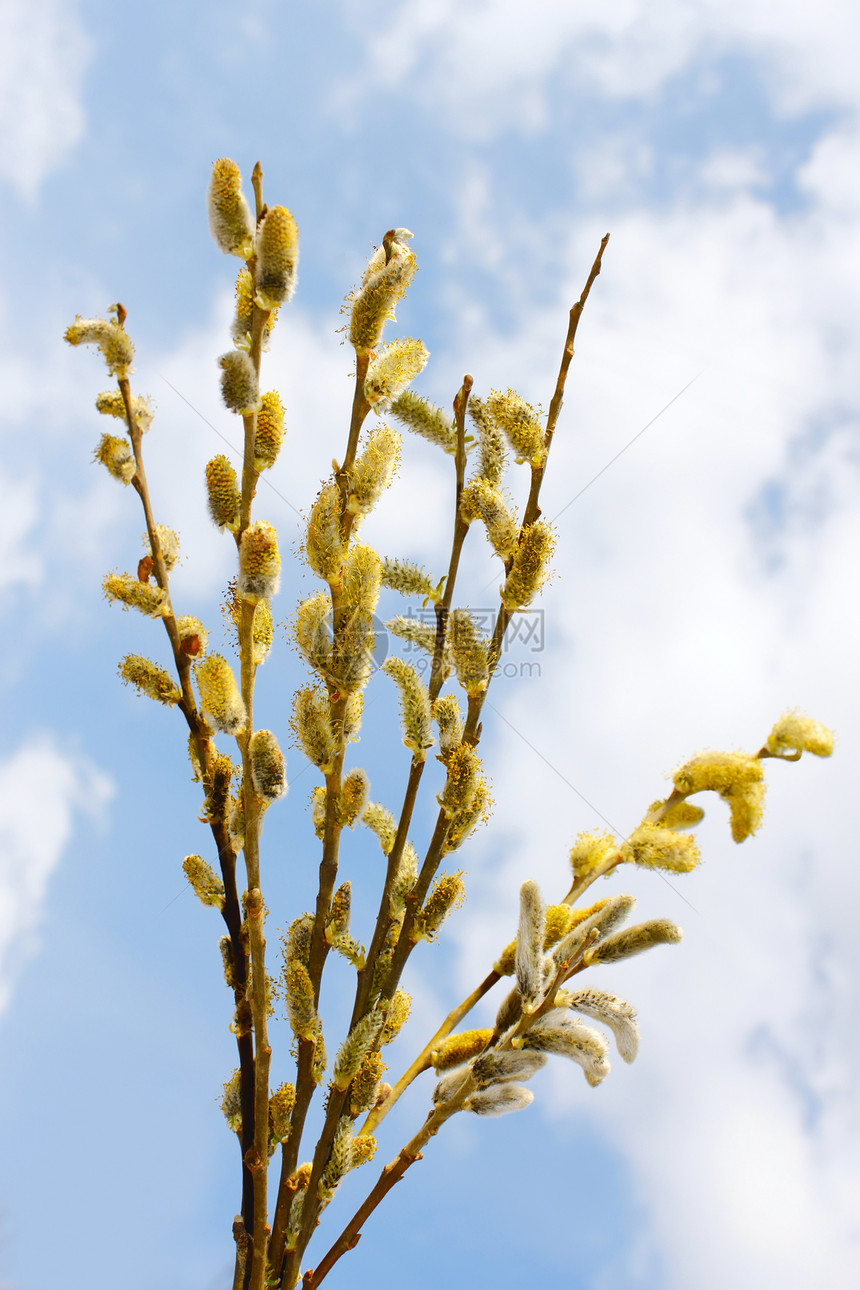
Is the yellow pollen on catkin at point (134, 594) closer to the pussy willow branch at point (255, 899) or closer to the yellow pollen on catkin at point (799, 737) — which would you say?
the pussy willow branch at point (255, 899)

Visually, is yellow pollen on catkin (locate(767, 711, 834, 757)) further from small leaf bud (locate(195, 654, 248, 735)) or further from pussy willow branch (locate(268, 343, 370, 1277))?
small leaf bud (locate(195, 654, 248, 735))

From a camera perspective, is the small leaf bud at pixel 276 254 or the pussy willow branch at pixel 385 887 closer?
the small leaf bud at pixel 276 254

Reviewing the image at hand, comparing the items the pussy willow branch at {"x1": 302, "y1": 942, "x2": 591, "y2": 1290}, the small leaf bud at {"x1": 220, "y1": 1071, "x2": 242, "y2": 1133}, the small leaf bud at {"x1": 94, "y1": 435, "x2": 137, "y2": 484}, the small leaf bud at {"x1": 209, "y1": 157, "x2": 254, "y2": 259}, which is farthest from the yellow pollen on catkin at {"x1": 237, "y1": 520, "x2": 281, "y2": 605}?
the small leaf bud at {"x1": 220, "y1": 1071, "x2": 242, "y2": 1133}

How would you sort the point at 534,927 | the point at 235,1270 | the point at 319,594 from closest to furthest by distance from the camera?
the point at 534,927, the point at 319,594, the point at 235,1270

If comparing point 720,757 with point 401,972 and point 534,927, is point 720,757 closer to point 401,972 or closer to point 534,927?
point 534,927

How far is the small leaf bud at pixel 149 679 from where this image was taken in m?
1.22

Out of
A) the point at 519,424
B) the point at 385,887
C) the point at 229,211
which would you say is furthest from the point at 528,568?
the point at 229,211

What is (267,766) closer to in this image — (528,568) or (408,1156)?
(528,568)

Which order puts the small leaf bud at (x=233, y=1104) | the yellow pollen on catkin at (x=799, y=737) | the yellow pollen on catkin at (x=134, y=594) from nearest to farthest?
the yellow pollen on catkin at (x=799, y=737) → the yellow pollen on catkin at (x=134, y=594) → the small leaf bud at (x=233, y=1104)

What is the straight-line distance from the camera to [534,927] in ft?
3.59

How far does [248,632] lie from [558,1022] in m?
0.60

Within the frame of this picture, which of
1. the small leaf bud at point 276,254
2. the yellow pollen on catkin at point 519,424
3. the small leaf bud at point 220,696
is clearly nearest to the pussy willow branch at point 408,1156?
the small leaf bud at point 220,696

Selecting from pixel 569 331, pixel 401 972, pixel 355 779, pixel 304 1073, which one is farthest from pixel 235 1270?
pixel 569 331

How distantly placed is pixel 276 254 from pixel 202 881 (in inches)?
30.3
